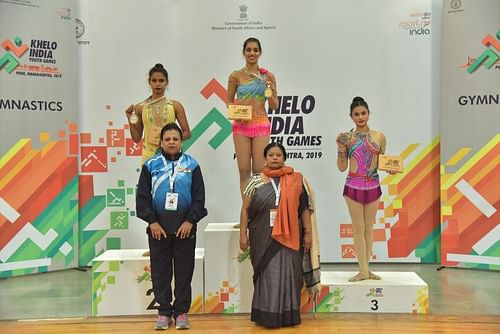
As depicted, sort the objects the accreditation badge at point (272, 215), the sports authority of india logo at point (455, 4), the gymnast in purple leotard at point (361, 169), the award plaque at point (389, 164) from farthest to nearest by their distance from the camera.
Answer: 1. the sports authority of india logo at point (455, 4)
2. the gymnast in purple leotard at point (361, 169)
3. the award plaque at point (389, 164)
4. the accreditation badge at point (272, 215)

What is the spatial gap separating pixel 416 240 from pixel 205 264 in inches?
105

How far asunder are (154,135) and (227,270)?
117 centimetres

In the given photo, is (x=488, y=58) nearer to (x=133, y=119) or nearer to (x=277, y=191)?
(x=277, y=191)

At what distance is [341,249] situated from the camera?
224 inches

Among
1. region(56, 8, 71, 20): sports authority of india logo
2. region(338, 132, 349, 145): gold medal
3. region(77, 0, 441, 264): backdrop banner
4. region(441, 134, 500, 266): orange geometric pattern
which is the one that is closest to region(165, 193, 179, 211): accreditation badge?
region(338, 132, 349, 145): gold medal

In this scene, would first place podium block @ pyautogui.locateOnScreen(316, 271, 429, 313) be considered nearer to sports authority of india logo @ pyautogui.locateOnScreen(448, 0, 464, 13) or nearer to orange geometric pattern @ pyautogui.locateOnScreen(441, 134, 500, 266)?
orange geometric pattern @ pyautogui.locateOnScreen(441, 134, 500, 266)

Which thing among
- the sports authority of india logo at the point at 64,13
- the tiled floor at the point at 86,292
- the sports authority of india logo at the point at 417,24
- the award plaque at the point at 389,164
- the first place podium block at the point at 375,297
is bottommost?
the tiled floor at the point at 86,292

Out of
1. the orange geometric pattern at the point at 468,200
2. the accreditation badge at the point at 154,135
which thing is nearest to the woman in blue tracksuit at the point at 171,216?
the accreditation badge at the point at 154,135

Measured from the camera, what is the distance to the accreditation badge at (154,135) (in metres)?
4.08

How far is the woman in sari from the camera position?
372cm

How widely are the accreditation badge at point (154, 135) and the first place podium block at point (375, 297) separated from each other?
5.53ft

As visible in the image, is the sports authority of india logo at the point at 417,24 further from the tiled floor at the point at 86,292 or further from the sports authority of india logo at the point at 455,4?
the tiled floor at the point at 86,292

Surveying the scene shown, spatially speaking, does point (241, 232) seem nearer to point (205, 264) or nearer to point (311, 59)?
point (205, 264)

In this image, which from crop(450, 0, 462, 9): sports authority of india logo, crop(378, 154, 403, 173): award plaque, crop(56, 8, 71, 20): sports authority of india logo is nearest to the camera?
crop(378, 154, 403, 173): award plaque
